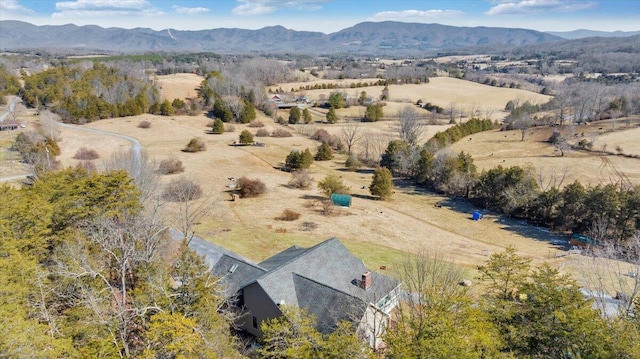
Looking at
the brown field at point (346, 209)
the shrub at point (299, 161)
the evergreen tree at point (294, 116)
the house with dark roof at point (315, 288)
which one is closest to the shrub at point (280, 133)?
the brown field at point (346, 209)

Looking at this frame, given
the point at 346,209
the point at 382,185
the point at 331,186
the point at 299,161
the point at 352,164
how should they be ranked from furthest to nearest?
the point at 352,164 < the point at 299,161 < the point at 382,185 < the point at 331,186 < the point at 346,209

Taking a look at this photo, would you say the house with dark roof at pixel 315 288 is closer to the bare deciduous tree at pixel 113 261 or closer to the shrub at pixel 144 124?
the bare deciduous tree at pixel 113 261

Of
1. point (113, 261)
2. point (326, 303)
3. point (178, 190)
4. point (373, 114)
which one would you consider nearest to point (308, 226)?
point (178, 190)

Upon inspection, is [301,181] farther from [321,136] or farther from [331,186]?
[321,136]

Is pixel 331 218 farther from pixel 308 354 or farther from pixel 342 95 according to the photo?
pixel 342 95

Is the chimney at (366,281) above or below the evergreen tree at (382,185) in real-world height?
above

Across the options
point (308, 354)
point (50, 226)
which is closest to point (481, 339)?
point (308, 354)
